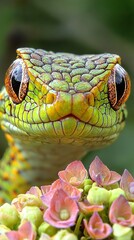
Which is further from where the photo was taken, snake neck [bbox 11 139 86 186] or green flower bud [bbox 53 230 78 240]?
snake neck [bbox 11 139 86 186]

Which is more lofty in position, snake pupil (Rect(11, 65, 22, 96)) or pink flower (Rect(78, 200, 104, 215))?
snake pupil (Rect(11, 65, 22, 96))

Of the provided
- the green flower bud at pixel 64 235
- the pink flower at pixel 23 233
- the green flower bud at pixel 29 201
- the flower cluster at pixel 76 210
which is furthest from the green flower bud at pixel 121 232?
the green flower bud at pixel 29 201

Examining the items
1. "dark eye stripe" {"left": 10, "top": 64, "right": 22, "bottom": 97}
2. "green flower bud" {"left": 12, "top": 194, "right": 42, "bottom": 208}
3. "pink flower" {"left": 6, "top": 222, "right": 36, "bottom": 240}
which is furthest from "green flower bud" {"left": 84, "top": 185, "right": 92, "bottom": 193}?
"dark eye stripe" {"left": 10, "top": 64, "right": 22, "bottom": 97}

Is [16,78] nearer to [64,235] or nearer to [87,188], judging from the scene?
[87,188]

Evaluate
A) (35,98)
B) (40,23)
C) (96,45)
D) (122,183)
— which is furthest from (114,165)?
(122,183)

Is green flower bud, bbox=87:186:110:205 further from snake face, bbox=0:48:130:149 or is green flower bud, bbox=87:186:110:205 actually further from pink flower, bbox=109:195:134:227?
snake face, bbox=0:48:130:149

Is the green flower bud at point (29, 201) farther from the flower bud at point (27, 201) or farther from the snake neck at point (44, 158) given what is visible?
the snake neck at point (44, 158)

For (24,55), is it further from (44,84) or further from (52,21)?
(52,21)
